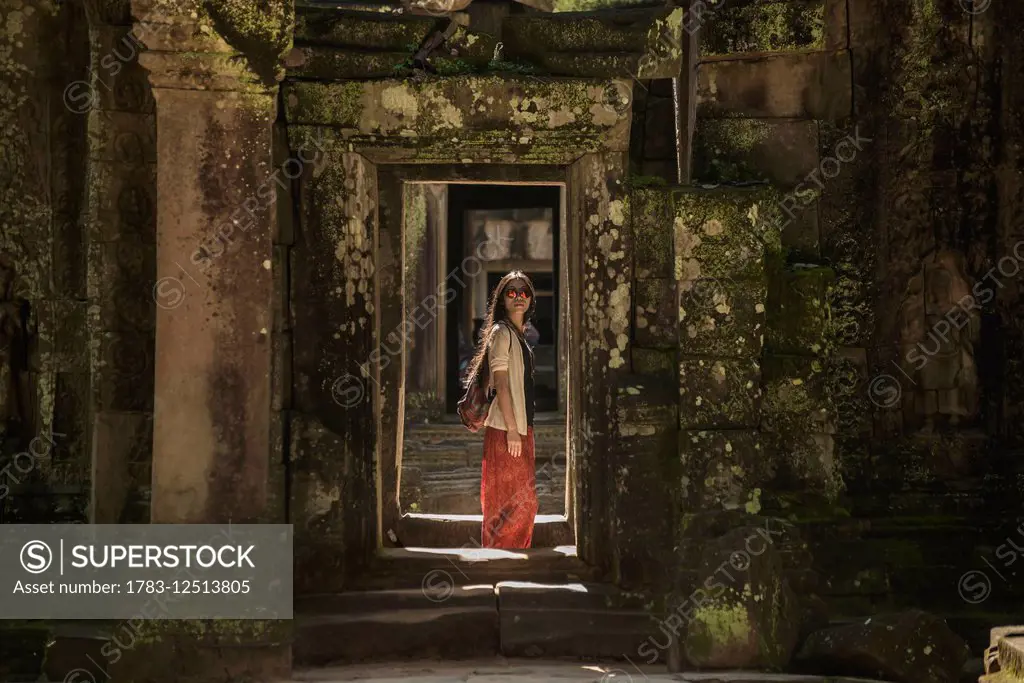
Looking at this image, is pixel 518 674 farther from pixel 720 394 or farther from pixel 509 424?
pixel 509 424

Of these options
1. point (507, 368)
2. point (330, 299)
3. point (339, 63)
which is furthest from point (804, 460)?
point (339, 63)

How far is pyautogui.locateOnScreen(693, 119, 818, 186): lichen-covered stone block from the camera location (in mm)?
5938

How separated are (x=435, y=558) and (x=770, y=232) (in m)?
2.67

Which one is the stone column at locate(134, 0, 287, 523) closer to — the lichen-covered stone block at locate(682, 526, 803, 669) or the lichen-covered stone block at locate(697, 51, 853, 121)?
the lichen-covered stone block at locate(682, 526, 803, 669)

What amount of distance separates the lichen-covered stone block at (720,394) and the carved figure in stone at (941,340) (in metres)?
1.04

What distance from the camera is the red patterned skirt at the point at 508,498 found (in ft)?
23.4

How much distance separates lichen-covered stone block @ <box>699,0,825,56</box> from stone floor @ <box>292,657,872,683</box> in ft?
Answer: 11.0

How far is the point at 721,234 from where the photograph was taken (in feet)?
18.1

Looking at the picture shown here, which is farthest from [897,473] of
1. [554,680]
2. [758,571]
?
[554,680]

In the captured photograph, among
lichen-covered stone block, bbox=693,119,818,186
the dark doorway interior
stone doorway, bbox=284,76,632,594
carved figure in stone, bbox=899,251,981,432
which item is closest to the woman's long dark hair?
stone doorway, bbox=284,76,632,594

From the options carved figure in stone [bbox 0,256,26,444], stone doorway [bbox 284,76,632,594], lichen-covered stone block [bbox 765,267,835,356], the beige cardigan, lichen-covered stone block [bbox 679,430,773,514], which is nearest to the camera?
lichen-covered stone block [bbox 679,430,773,514]

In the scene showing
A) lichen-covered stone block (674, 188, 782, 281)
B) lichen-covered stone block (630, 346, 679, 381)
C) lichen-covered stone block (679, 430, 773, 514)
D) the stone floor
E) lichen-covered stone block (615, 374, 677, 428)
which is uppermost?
lichen-covered stone block (674, 188, 782, 281)

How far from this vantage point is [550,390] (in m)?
15.7

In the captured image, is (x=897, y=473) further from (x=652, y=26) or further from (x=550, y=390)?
(x=550, y=390)
